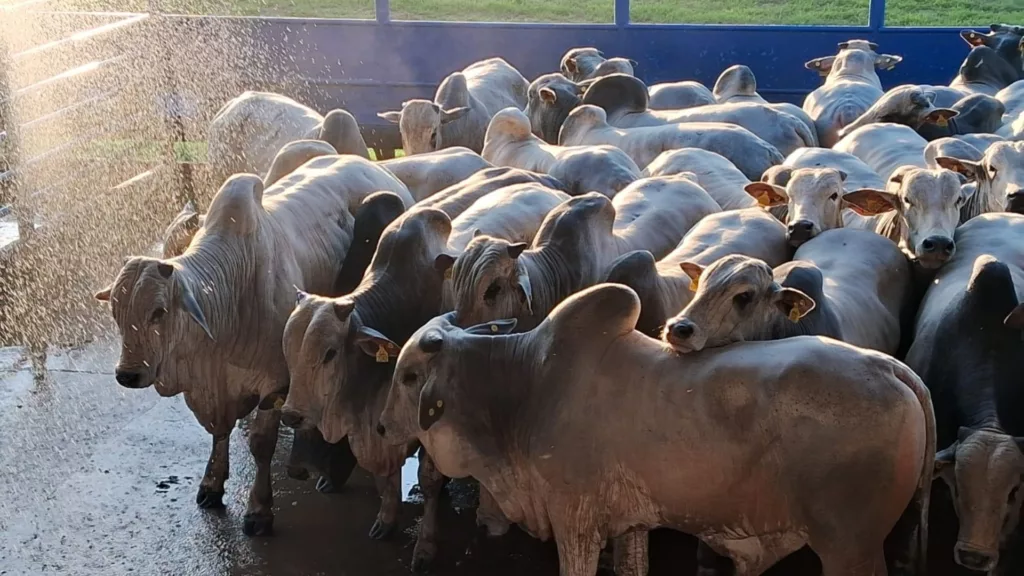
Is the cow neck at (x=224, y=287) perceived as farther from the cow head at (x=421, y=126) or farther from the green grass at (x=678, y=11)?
the green grass at (x=678, y=11)

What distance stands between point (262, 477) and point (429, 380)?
1503mm

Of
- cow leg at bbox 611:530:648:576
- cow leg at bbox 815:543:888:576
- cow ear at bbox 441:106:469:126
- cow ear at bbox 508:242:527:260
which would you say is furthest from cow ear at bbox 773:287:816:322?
cow ear at bbox 441:106:469:126

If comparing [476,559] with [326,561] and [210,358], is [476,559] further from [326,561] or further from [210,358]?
[210,358]

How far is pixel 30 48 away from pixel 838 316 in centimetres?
815

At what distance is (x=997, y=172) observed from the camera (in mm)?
6559

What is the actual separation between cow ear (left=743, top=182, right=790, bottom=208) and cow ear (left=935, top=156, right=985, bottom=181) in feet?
3.31

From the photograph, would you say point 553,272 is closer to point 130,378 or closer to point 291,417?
point 291,417

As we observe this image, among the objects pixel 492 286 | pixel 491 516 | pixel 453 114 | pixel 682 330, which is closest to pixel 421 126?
pixel 453 114

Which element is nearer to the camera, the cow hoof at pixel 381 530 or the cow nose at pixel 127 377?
the cow nose at pixel 127 377

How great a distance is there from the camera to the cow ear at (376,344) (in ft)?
16.3

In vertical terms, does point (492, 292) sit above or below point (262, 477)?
above

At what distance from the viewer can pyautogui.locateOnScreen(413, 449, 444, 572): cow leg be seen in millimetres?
5176

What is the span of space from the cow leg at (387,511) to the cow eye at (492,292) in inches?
37.1

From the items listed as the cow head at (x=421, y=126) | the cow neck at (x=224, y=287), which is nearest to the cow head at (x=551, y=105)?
the cow head at (x=421, y=126)
